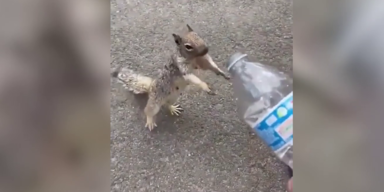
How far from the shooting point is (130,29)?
1.10 meters

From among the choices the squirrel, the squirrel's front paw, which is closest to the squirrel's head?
the squirrel

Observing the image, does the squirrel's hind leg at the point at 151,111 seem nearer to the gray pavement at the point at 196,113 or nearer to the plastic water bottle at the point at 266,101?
the gray pavement at the point at 196,113

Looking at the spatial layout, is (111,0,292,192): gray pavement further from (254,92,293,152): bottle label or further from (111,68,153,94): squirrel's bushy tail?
(254,92,293,152): bottle label

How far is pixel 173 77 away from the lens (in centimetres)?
89

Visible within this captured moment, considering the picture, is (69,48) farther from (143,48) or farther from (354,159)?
(143,48)

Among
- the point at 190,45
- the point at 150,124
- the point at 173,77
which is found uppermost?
the point at 190,45

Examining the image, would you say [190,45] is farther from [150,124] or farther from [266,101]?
[150,124]

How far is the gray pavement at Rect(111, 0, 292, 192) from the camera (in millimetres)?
1033

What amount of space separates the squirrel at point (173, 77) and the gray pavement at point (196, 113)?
4 centimetres

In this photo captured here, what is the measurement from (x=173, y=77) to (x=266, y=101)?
0.76ft

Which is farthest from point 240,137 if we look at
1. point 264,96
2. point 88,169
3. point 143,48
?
point 88,169

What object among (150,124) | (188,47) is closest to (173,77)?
(188,47)

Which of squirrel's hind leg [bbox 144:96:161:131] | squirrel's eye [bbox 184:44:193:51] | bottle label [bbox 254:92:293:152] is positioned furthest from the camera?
squirrel's hind leg [bbox 144:96:161:131]

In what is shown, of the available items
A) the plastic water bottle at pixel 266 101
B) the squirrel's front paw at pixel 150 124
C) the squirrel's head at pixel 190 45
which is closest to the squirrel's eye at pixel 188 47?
the squirrel's head at pixel 190 45
